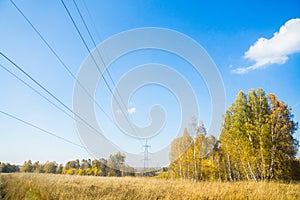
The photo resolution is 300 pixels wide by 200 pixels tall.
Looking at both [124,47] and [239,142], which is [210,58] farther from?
[239,142]

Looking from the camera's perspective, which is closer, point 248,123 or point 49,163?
point 248,123

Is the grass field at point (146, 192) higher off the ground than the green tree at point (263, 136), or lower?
lower

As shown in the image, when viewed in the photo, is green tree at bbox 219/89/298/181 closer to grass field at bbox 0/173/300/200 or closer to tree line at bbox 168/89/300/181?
tree line at bbox 168/89/300/181

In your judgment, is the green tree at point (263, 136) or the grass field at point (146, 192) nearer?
the grass field at point (146, 192)

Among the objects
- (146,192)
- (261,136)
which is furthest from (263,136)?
(146,192)

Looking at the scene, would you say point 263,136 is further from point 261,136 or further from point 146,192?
point 146,192

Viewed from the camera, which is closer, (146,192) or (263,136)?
(146,192)

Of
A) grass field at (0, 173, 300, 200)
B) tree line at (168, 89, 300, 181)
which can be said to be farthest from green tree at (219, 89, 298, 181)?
grass field at (0, 173, 300, 200)

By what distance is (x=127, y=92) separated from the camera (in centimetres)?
1412

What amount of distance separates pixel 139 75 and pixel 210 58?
552cm

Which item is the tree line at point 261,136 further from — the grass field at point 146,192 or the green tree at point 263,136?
the grass field at point 146,192

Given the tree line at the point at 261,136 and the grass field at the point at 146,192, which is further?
the tree line at the point at 261,136

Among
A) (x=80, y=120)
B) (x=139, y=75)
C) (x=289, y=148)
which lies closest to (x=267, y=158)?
(x=289, y=148)

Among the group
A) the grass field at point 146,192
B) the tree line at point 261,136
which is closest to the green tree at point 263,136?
the tree line at point 261,136
